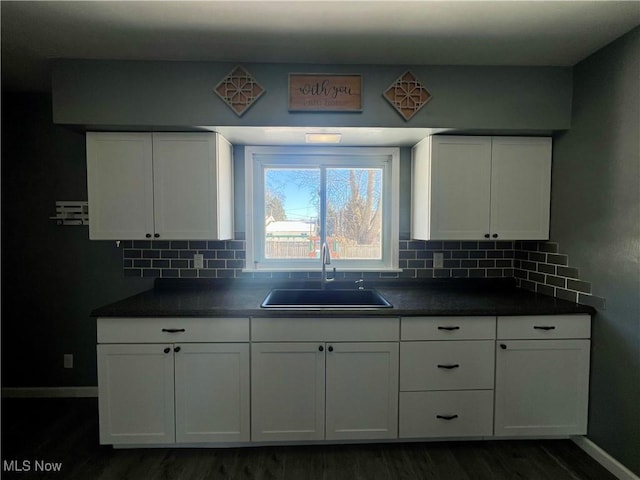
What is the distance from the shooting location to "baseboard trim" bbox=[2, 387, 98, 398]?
256 cm

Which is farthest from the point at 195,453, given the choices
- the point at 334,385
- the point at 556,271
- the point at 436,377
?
the point at 556,271

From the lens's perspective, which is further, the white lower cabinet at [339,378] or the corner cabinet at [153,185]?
the corner cabinet at [153,185]

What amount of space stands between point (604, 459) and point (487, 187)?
172 centimetres

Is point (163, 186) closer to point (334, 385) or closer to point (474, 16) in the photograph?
point (334, 385)

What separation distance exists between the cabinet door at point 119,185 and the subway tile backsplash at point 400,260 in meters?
0.39

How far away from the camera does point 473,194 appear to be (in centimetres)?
223

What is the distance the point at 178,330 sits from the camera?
1.91 meters

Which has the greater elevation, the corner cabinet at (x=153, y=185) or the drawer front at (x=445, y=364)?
the corner cabinet at (x=153, y=185)

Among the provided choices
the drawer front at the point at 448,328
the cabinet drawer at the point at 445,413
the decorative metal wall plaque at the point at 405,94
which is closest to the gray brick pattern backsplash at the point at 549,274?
the drawer front at the point at 448,328

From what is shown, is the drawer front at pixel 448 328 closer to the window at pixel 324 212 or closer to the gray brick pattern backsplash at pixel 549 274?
the gray brick pattern backsplash at pixel 549 274

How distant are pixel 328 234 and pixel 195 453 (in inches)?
66.9

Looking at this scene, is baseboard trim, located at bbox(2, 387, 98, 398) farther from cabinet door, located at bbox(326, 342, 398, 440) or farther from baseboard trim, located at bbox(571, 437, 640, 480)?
baseboard trim, located at bbox(571, 437, 640, 480)

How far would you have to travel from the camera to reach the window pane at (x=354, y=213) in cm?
263

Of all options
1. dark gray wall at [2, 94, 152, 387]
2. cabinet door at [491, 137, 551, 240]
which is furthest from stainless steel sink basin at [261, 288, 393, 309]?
dark gray wall at [2, 94, 152, 387]
